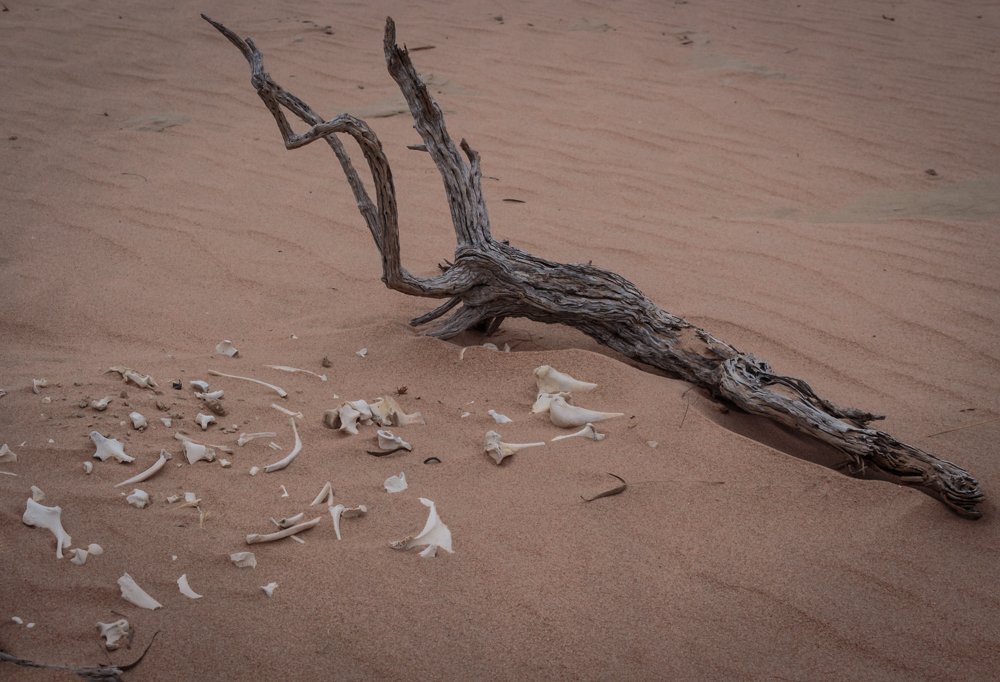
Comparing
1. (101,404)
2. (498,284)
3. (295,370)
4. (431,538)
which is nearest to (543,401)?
(498,284)

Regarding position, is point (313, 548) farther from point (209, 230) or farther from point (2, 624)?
point (209, 230)

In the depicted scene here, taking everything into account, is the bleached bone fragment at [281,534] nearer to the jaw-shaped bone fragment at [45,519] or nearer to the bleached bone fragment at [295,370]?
the jaw-shaped bone fragment at [45,519]

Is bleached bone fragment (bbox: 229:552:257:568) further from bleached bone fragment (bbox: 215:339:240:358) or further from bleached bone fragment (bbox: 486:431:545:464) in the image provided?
bleached bone fragment (bbox: 215:339:240:358)

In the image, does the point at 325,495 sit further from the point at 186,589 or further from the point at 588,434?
the point at 588,434

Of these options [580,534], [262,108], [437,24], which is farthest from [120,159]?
[580,534]

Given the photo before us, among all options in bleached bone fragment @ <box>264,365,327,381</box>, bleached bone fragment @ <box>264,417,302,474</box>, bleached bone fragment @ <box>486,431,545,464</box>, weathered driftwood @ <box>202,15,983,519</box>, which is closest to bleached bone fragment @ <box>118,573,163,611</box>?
bleached bone fragment @ <box>264,417,302,474</box>

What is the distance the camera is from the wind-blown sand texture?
1602 millimetres

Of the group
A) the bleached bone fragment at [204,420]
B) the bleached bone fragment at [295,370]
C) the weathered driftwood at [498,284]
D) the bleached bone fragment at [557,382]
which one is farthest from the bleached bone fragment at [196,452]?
the bleached bone fragment at [557,382]

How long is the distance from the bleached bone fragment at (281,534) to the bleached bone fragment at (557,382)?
78cm

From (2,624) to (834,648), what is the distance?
4.85 feet

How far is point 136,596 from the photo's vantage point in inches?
61.2

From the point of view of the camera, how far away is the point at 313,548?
174 cm

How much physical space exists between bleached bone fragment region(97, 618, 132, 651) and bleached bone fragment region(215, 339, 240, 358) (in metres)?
1.14

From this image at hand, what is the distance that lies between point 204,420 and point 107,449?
24 centimetres
